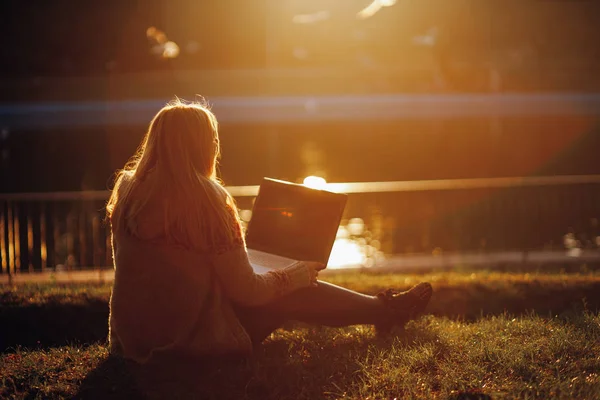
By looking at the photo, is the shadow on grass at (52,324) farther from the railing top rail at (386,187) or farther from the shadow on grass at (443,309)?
the railing top rail at (386,187)

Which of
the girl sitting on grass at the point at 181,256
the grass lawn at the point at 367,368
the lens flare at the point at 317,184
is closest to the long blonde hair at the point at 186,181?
the girl sitting on grass at the point at 181,256

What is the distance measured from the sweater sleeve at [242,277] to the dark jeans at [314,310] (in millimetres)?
197

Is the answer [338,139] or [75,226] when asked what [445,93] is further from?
[75,226]

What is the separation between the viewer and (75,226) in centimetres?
909

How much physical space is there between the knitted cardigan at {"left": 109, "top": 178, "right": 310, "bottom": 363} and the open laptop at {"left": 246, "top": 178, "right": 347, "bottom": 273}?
1.25 ft

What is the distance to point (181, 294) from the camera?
12.4ft

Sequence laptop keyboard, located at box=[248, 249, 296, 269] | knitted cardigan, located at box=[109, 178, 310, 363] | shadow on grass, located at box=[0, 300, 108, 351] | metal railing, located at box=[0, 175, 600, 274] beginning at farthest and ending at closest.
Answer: metal railing, located at box=[0, 175, 600, 274]
shadow on grass, located at box=[0, 300, 108, 351]
laptop keyboard, located at box=[248, 249, 296, 269]
knitted cardigan, located at box=[109, 178, 310, 363]

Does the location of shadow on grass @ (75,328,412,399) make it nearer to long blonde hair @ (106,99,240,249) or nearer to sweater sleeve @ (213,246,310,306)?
sweater sleeve @ (213,246,310,306)

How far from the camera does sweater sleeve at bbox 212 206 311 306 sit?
368 cm

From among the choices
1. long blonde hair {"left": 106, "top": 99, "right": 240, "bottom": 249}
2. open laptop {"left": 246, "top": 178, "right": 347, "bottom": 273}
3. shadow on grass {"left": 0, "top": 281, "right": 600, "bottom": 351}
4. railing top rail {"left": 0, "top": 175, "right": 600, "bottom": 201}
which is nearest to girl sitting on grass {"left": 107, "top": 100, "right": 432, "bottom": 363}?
long blonde hair {"left": 106, "top": 99, "right": 240, "bottom": 249}

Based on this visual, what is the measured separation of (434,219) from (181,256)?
20.5 feet

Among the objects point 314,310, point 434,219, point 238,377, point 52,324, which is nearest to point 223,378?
point 238,377

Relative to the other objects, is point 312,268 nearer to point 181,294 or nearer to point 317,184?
point 181,294

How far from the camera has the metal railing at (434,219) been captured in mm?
9031
